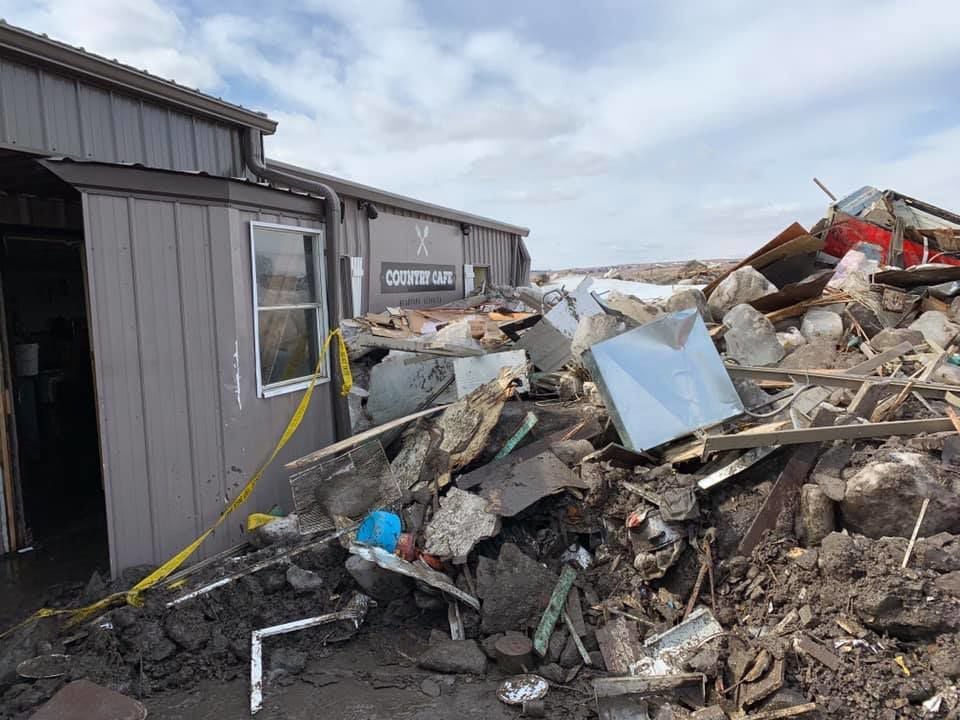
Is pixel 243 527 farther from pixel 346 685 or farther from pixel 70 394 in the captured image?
pixel 70 394

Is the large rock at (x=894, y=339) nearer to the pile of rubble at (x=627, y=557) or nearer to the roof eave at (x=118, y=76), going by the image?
the pile of rubble at (x=627, y=557)

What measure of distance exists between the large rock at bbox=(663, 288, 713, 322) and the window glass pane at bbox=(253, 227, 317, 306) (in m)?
4.62

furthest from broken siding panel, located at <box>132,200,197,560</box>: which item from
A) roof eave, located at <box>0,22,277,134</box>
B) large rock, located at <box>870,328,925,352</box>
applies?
large rock, located at <box>870,328,925,352</box>

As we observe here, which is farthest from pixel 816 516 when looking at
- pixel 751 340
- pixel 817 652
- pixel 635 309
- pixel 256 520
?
pixel 635 309

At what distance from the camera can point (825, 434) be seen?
4.13 meters

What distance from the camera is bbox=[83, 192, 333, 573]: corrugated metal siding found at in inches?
161

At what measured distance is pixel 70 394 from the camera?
7.29m

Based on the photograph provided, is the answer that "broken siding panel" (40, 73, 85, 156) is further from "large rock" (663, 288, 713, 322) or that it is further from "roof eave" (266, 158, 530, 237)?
"large rock" (663, 288, 713, 322)

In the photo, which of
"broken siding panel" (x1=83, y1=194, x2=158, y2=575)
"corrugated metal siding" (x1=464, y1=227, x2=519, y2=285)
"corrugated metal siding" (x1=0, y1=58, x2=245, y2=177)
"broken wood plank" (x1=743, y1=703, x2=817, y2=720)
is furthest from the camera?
"corrugated metal siding" (x1=464, y1=227, x2=519, y2=285)

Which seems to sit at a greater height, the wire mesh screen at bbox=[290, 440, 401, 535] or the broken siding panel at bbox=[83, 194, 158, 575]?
the broken siding panel at bbox=[83, 194, 158, 575]

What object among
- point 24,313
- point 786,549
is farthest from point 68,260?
point 786,549

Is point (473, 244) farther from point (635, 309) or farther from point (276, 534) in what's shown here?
point (276, 534)

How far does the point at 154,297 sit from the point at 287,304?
1272 mm

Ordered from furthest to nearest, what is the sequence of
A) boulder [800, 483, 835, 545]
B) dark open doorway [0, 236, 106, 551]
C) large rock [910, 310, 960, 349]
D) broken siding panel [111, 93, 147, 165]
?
large rock [910, 310, 960, 349] < dark open doorway [0, 236, 106, 551] < broken siding panel [111, 93, 147, 165] < boulder [800, 483, 835, 545]
